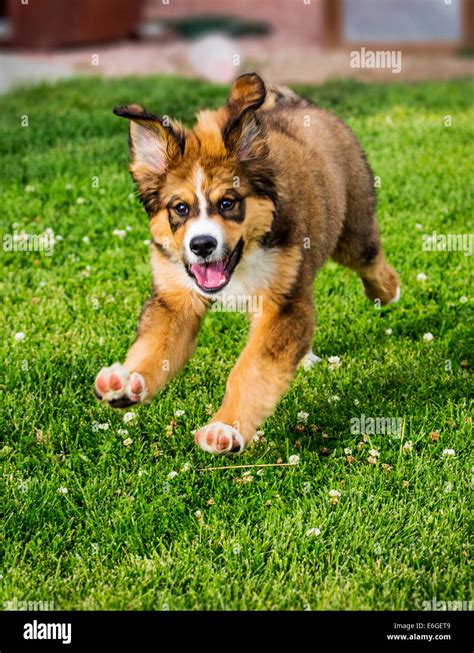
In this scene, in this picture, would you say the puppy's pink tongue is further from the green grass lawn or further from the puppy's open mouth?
the green grass lawn

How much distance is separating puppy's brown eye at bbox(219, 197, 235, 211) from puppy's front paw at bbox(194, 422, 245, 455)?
35.2 inches

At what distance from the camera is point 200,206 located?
409 cm

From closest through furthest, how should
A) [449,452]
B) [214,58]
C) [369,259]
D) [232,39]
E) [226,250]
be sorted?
[226,250], [449,452], [369,259], [214,58], [232,39]

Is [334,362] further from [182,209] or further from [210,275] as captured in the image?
[182,209]

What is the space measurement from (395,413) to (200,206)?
5.24 feet

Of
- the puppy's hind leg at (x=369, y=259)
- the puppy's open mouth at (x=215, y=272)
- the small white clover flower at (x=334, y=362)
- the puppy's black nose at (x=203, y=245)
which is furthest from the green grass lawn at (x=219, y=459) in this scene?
the puppy's black nose at (x=203, y=245)

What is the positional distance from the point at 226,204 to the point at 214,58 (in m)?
9.71

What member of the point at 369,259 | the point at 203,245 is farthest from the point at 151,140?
the point at 369,259

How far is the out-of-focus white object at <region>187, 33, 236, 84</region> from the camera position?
42.1 ft

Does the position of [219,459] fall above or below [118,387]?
below

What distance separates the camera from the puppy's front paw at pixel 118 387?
3957 millimetres

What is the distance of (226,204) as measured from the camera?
4.15 meters
